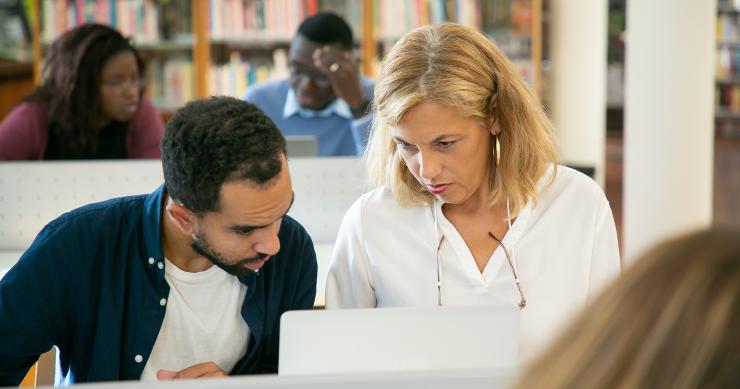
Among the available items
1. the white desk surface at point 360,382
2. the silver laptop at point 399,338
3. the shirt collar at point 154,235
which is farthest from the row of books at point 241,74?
the white desk surface at point 360,382

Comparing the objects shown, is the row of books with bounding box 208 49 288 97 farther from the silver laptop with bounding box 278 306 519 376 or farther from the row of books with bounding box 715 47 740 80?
the row of books with bounding box 715 47 740 80

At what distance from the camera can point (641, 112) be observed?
4512 mm

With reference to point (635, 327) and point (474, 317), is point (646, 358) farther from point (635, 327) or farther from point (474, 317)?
point (474, 317)

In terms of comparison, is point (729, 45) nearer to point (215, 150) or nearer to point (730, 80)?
point (730, 80)

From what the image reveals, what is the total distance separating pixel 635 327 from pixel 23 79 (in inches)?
223

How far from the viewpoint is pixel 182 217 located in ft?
5.53

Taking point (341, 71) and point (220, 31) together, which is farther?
point (220, 31)

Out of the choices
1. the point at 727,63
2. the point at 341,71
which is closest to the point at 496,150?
the point at 341,71

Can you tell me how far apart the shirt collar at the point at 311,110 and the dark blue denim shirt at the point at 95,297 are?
2.14 meters

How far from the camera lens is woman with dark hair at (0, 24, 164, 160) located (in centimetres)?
349

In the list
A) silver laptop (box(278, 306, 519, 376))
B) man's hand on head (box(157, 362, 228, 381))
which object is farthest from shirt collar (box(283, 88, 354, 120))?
silver laptop (box(278, 306, 519, 376))

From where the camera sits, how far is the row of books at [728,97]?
35.0 feet

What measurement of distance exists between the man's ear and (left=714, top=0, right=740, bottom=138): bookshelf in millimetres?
9638

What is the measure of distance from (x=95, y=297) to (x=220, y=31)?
4127 mm
